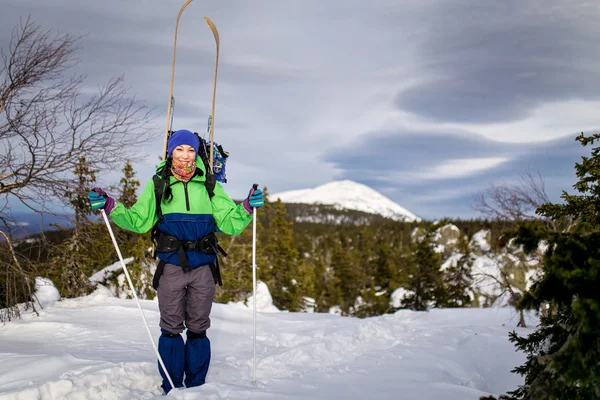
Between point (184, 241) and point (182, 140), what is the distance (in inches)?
42.1

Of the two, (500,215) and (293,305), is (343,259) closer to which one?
(293,305)

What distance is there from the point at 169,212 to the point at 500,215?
14041mm

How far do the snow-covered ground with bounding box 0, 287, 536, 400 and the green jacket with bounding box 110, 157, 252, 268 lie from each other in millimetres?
1378

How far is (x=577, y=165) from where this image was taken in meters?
3.27

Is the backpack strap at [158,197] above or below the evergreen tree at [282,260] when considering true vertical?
above

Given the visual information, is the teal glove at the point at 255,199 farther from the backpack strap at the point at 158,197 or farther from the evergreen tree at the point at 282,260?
the evergreen tree at the point at 282,260

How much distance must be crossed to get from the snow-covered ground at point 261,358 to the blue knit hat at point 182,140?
236 centimetres

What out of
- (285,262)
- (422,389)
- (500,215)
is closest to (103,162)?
(422,389)

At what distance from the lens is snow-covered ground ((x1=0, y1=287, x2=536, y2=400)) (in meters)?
3.47

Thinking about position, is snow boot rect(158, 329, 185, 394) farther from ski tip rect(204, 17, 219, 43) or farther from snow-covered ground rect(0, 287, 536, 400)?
ski tip rect(204, 17, 219, 43)

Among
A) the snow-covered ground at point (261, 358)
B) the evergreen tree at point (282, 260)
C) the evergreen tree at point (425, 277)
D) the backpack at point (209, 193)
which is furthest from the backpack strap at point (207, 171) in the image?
the evergreen tree at point (425, 277)

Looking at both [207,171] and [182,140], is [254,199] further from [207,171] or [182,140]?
[182,140]

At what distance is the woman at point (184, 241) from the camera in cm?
375

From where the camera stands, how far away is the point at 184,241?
3781mm
